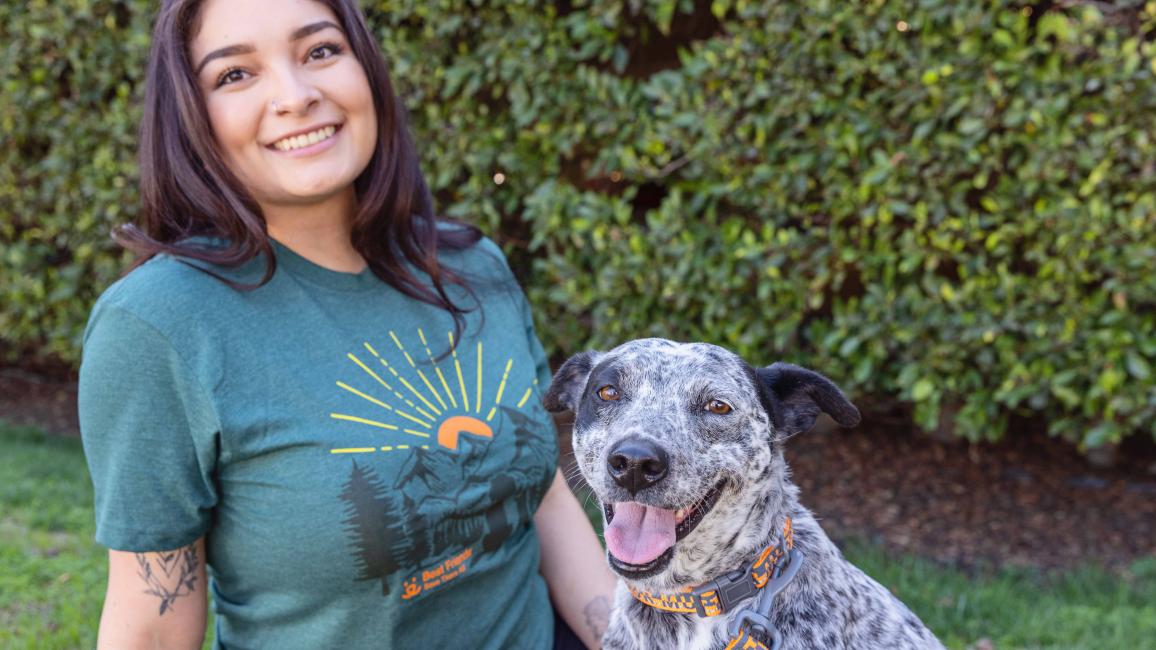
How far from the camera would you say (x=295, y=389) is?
87.0 inches

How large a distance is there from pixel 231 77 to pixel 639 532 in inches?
56.8

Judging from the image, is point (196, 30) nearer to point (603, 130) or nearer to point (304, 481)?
point (304, 481)

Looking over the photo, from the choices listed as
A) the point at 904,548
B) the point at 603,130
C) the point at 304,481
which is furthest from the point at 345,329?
the point at 904,548

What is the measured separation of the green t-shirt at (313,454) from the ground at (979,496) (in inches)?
105

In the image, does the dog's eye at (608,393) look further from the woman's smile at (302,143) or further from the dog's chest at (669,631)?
the woman's smile at (302,143)

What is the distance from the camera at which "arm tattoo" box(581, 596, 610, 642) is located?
8.79ft

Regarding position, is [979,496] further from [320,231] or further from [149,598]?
[149,598]

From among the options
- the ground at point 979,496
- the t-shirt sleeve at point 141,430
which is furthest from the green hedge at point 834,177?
the t-shirt sleeve at point 141,430

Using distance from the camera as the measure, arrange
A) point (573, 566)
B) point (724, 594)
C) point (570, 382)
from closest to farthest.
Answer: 1. point (724, 594)
2. point (570, 382)
3. point (573, 566)

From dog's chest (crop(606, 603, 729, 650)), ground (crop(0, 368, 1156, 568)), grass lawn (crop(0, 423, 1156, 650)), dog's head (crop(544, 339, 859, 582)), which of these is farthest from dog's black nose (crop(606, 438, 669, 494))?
ground (crop(0, 368, 1156, 568))

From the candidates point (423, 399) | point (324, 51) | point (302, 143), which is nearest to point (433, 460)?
point (423, 399)

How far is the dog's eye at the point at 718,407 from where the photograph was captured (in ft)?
7.49

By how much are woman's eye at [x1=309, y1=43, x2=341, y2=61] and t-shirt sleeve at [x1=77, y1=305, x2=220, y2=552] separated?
2.56 ft

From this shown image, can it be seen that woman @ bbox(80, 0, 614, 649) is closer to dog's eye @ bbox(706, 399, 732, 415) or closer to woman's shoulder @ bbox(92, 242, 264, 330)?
woman's shoulder @ bbox(92, 242, 264, 330)
